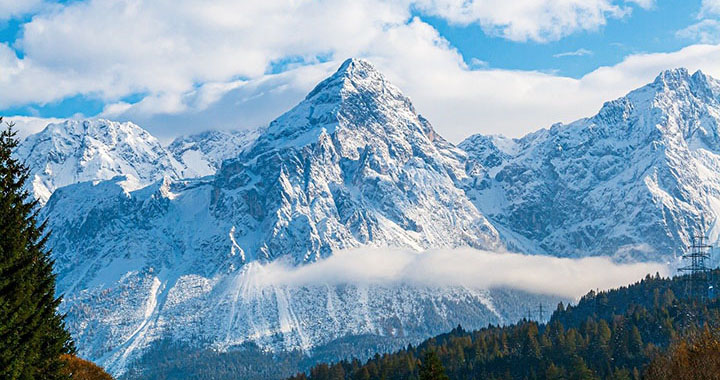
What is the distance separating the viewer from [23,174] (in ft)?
188

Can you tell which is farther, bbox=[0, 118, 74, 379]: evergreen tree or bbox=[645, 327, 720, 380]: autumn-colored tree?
bbox=[645, 327, 720, 380]: autumn-colored tree

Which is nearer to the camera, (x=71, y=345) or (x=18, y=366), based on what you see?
(x=18, y=366)

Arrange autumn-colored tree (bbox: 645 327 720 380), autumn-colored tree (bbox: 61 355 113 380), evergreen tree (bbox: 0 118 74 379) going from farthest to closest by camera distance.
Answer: autumn-colored tree (bbox: 61 355 113 380), autumn-colored tree (bbox: 645 327 720 380), evergreen tree (bbox: 0 118 74 379)

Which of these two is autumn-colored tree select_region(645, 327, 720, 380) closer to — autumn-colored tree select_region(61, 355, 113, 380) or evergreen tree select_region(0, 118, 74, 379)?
evergreen tree select_region(0, 118, 74, 379)

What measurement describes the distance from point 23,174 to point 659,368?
55.8m

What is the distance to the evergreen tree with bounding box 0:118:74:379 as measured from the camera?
4653 cm

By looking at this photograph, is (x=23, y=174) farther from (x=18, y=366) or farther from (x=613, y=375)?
(x=613, y=375)

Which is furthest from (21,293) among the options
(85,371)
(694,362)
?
(85,371)

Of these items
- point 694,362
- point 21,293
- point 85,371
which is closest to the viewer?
point 21,293

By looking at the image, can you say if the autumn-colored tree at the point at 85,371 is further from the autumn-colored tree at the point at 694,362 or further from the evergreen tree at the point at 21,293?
the autumn-colored tree at the point at 694,362

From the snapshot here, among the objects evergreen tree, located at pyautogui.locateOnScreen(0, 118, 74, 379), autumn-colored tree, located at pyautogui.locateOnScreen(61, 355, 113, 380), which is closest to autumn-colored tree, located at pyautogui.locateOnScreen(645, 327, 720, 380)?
evergreen tree, located at pyautogui.locateOnScreen(0, 118, 74, 379)

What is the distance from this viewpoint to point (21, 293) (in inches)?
1892

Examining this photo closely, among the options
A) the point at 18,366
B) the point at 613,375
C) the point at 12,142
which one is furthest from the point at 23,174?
the point at 613,375

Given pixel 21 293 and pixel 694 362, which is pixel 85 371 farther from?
pixel 694 362
